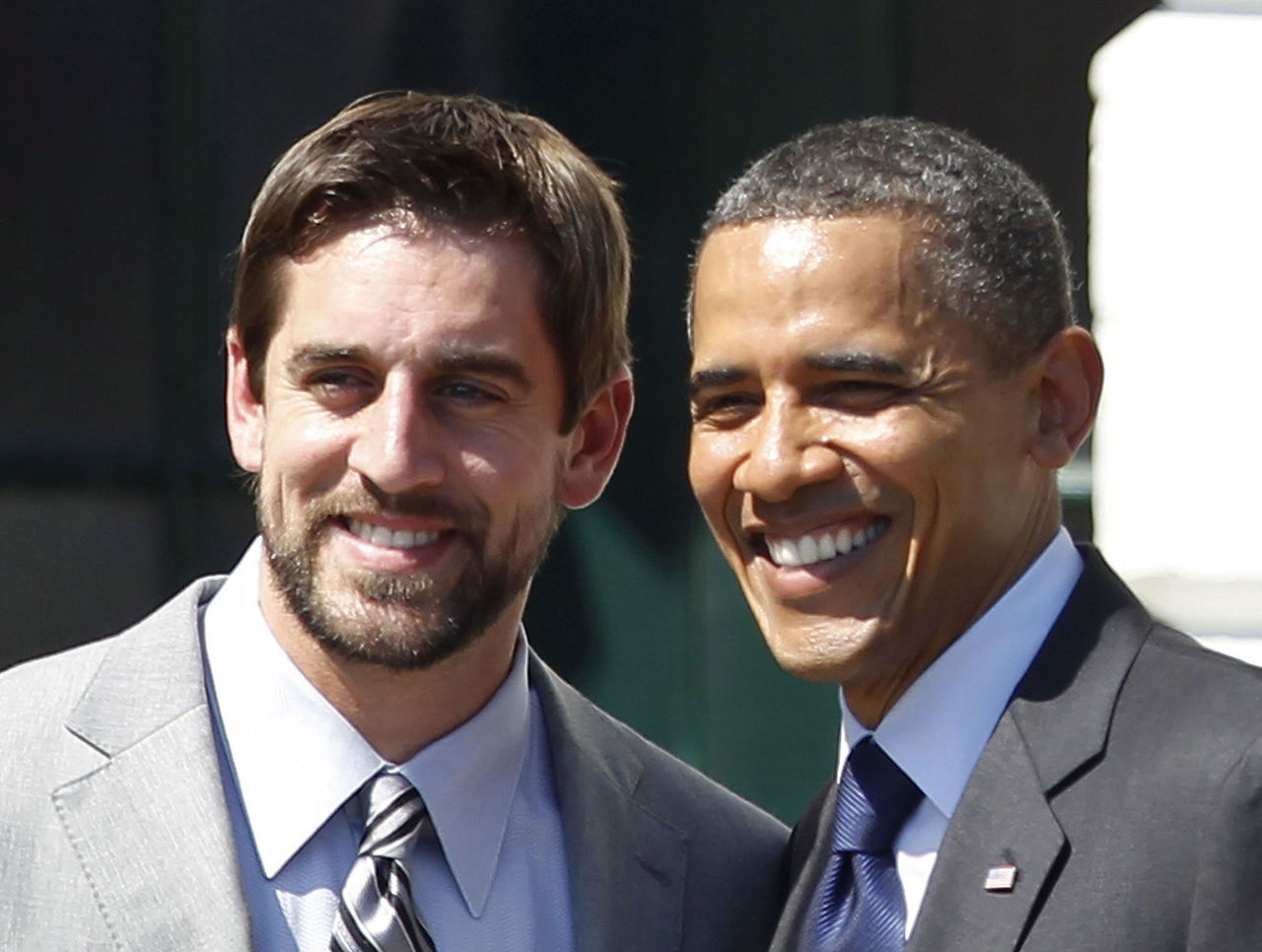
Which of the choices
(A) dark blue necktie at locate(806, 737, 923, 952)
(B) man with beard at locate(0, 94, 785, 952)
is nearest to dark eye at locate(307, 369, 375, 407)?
(B) man with beard at locate(0, 94, 785, 952)

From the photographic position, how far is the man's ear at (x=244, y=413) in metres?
3.34

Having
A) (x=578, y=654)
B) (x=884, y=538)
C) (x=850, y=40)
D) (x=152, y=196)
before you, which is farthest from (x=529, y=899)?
(x=850, y=40)

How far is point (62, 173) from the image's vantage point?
5129 millimetres

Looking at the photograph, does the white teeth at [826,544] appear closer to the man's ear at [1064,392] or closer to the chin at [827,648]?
the chin at [827,648]

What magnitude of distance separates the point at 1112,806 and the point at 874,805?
0.38 m

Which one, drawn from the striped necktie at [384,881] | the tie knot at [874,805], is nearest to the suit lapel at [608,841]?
the striped necktie at [384,881]

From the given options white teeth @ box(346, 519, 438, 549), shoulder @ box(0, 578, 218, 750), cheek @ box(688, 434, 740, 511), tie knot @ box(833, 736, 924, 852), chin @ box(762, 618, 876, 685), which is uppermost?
cheek @ box(688, 434, 740, 511)

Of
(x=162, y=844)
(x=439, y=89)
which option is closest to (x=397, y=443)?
(x=162, y=844)

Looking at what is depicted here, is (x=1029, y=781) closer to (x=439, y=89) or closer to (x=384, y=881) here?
(x=384, y=881)

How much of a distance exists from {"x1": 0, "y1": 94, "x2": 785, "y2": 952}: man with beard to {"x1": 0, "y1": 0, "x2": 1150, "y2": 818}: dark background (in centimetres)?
177

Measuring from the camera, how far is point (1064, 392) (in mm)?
3010

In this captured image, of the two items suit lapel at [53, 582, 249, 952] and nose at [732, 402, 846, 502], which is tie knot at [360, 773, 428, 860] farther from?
nose at [732, 402, 846, 502]

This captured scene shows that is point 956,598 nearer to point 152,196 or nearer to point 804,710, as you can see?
point 804,710

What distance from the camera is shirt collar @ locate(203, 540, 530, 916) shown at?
312cm
